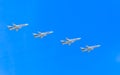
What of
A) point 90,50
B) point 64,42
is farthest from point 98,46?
point 64,42

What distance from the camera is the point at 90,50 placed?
304 ft

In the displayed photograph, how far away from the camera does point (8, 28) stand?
8712 centimetres

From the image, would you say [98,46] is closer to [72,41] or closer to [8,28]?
[72,41]

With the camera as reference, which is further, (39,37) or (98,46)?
(98,46)

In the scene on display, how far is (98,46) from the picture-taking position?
95125 millimetres

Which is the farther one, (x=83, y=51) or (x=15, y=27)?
(x=83, y=51)

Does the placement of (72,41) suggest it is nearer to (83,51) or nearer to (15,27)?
(83,51)

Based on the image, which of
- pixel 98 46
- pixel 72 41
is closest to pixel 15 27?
pixel 72 41

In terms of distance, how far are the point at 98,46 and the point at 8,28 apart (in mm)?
22091

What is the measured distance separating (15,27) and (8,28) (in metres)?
1.61

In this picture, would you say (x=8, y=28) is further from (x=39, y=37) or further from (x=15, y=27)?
(x=39, y=37)

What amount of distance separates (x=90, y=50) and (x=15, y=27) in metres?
18.3

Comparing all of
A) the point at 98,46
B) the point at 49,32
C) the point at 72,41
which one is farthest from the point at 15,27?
the point at 98,46

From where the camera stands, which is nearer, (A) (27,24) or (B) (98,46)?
(A) (27,24)
